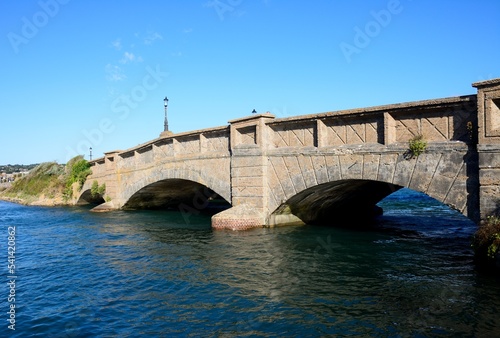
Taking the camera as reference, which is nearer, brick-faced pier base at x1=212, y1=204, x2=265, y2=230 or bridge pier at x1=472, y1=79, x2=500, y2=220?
bridge pier at x1=472, y1=79, x2=500, y2=220

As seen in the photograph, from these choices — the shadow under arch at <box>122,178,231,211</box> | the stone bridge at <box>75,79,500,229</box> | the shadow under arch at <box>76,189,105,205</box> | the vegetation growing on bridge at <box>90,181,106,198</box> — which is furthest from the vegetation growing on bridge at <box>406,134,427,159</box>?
the shadow under arch at <box>76,189,105,205</box>

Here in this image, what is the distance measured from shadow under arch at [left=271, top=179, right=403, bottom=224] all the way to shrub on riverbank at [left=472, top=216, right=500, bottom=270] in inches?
183

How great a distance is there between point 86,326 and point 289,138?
924 centimetres

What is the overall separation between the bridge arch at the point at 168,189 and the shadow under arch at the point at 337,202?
3771 mm

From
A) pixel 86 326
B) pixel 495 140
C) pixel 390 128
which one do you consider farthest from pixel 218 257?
pixel 495 140

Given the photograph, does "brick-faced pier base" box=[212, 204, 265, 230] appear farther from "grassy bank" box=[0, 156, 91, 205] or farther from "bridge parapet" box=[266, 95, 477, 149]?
"grassy bank" box=[0, 156, 91, 205]

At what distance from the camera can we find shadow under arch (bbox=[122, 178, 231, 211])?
24.7 metres

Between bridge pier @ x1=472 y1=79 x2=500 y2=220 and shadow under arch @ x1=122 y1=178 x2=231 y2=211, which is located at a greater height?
bridge pier @ x1=472 y1=79 x2=500 y2=220

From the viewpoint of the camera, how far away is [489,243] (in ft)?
29.6

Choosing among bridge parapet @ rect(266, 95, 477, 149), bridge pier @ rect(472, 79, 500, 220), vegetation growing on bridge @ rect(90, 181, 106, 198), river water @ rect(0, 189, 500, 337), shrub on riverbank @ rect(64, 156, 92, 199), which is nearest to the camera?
river water @ rect(0, 189, 500, 337)

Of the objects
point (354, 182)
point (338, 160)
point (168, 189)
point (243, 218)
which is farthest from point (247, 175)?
point (168, 189)

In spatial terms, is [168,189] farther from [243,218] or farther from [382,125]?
[382,125]

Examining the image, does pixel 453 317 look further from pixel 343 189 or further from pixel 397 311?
pixel 343 189

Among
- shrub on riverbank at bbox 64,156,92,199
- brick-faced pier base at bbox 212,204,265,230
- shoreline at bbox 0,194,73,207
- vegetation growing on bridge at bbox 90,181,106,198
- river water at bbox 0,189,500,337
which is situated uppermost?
shrub on riverbank at bbox 64,156,92,199
